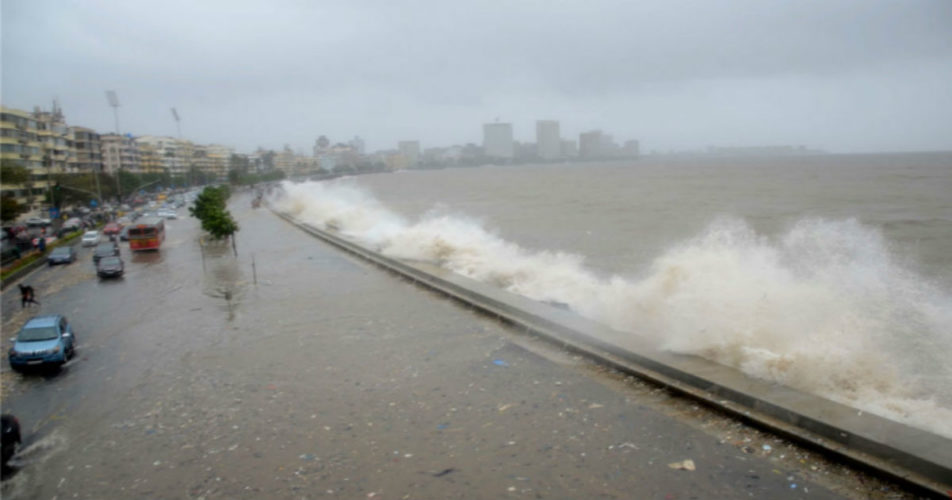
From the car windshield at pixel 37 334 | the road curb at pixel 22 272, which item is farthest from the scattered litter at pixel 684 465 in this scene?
the road curb at pixel 22 272

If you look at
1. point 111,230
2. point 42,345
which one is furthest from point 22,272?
point 42,345

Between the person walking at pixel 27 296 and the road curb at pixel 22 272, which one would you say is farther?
the road curb at pixel 22 272

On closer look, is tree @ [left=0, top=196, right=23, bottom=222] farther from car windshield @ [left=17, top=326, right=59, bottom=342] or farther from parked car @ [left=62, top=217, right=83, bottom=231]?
car windshield @ [left=17, top=326, right=59, bottom=342]

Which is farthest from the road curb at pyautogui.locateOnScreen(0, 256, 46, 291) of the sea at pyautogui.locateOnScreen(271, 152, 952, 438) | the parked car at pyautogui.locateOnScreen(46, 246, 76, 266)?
the sea at pyautogui.locateOnScreen(271, 152, 952, 438)

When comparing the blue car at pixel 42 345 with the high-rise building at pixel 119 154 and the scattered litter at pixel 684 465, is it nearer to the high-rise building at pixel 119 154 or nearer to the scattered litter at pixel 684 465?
the scattered litter at pixel 684 465

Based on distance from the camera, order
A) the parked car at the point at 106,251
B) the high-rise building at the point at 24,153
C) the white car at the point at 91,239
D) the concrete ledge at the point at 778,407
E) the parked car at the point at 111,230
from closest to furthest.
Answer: the concrete ledge at the point at 778,407
the parked car at the point at 106,251
the white car at the point at 91,239
the parked car at the point at 111,230
the high-rise building at the point at 24,153

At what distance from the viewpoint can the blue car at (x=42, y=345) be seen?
1200cm

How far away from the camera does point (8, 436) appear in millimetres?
7953

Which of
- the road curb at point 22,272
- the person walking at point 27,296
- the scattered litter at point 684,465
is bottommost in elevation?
the road curb at point 22,272

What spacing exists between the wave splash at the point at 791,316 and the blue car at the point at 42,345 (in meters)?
10.7

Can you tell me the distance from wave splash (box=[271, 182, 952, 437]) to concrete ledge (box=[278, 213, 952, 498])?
0.54 m

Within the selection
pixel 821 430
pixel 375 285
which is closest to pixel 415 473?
pixel 821 430

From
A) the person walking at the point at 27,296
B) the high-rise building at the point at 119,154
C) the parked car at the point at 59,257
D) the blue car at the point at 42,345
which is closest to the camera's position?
the blue car at the point at 42,345

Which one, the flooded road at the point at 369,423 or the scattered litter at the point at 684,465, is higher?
the scattered litter at the point at 684,465
